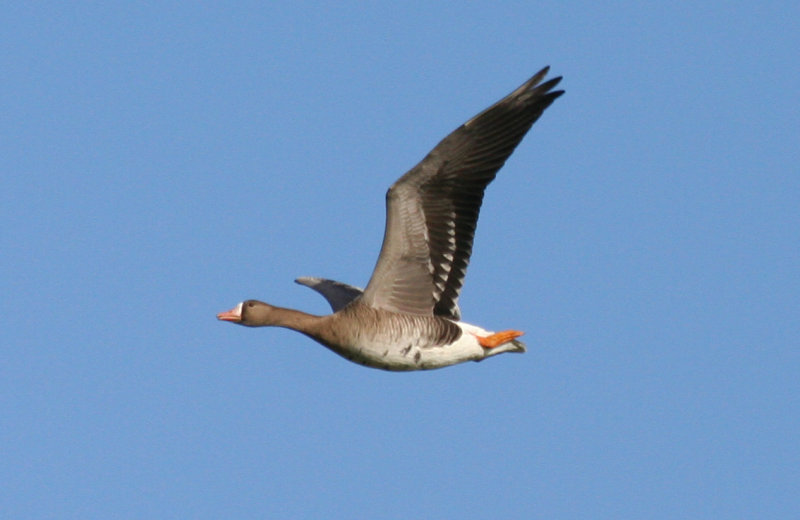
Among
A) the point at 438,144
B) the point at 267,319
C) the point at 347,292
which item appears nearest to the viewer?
the point at 438,144

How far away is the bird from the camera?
1552 cm

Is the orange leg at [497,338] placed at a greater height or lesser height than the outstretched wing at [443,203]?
lesser

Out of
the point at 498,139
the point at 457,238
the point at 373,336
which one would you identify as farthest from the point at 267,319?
the point at 498,139

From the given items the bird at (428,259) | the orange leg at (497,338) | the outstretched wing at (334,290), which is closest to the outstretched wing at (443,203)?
the bird at (428,259)

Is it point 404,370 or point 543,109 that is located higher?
point 543,109

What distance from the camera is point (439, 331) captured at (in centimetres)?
1600

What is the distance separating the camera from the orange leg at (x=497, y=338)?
53.5 feet

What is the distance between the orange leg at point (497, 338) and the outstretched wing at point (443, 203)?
76cm

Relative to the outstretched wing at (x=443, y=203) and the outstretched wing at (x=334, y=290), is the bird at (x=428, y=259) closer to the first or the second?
the outstretched wing at (x=443, y=203)

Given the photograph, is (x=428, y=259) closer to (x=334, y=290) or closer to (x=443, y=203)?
(x=443, y=203)

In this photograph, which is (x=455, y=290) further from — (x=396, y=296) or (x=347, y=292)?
(x=347, y=292)

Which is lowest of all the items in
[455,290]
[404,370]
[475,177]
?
[404,370]

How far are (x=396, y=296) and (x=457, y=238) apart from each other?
98 centimetres

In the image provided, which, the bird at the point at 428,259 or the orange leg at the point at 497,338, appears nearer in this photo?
the bird at the point at 428,259
